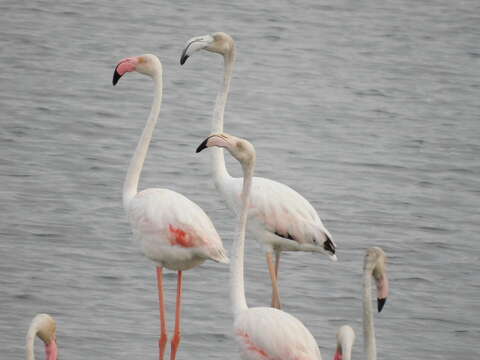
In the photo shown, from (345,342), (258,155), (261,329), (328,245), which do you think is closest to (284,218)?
(328,245)

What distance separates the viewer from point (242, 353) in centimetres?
754

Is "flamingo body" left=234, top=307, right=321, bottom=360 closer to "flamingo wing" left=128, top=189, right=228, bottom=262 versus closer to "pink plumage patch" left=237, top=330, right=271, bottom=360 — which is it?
"pink plumage patch" left=237, top=330, right=271, bottom=360

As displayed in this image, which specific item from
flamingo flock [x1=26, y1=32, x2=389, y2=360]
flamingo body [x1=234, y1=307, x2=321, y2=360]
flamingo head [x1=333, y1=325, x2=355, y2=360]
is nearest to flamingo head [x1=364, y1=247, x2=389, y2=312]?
flamingo flock [x1=26, y1=32, x2=389, y2=360]

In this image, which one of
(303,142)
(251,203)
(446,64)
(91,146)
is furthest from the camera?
(446,64)

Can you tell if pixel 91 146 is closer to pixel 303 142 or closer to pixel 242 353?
pixel 303 142

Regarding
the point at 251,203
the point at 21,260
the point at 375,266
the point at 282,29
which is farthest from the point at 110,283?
the point at 282,29

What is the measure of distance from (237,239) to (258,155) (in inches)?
253

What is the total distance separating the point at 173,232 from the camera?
847 centimetres

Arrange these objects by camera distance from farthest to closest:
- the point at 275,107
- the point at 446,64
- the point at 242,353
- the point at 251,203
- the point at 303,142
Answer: the point at 446,64
the point at 275,107
the point at 303,142
the point at 251,203
the point at 242,353

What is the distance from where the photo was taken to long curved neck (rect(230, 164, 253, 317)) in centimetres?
782

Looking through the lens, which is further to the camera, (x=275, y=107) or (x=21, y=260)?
(x=275, y=107)

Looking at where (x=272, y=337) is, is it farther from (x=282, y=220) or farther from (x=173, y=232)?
(x=282, y=220)

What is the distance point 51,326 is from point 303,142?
8.42 metres

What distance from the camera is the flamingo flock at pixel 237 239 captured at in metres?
6.99
